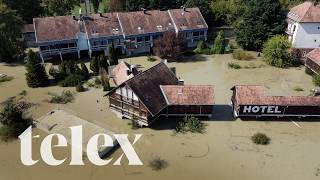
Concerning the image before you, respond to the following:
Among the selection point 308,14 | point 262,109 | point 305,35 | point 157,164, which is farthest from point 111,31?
point 308,14

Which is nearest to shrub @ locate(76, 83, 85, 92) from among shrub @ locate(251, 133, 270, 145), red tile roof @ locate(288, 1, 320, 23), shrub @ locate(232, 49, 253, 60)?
shrub @ locate(251, 133, 270, 145)

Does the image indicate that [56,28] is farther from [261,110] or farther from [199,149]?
[261,110]

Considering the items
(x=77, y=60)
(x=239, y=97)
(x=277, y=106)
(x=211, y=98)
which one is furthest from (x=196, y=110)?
(x=77, y=60)

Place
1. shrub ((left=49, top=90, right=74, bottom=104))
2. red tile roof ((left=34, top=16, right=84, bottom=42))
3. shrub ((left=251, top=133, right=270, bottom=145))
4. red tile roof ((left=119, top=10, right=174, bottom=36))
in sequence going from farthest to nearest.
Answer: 1. red tile roof ((left=119, top=10, right=174, bottom=36))
2. red tile roof ((left=34, top=16, right=84, bottom=42))
3. shrub ((left=49, top=90, right=74, bottom=104))
4. shrub ((left=251, top=133, right=270, bottom=145))

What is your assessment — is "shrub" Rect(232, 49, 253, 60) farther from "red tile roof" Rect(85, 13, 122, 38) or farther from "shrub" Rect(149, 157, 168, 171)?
"shrub" Rect(149, 157, 168, 171)

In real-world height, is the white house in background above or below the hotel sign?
above

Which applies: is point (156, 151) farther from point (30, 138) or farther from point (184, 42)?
point (184, 42)
